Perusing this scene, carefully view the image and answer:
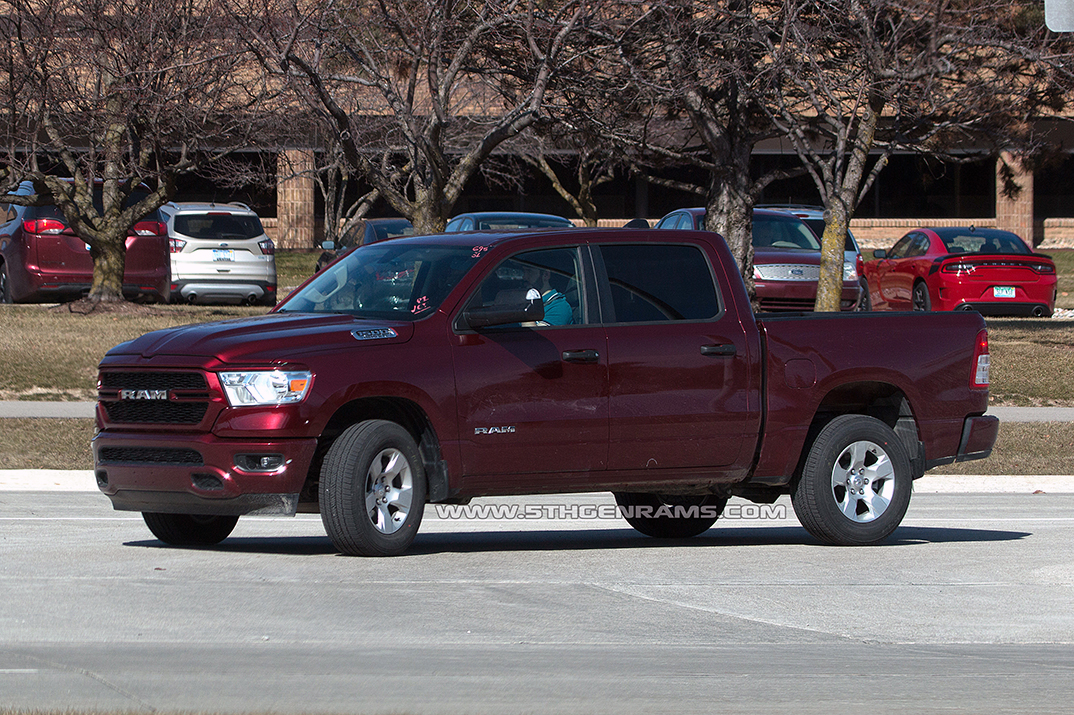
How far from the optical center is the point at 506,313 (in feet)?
27.5

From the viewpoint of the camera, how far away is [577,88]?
20.0 m

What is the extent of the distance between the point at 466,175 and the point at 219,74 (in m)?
3.56

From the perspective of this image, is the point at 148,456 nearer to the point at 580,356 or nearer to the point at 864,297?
the point at 580,356

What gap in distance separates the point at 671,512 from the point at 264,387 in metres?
3.39

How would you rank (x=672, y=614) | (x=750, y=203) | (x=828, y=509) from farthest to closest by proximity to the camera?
1. (x=750, y=203)
2. (x=828, y=509)
3. (x=672, y=614)

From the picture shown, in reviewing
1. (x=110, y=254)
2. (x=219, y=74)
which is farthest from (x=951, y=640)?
(x=110, y=254)

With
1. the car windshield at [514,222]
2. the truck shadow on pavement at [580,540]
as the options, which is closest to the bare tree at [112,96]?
the car windshield at [514,222]

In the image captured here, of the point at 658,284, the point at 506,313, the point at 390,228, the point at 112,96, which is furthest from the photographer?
the point at 390,228

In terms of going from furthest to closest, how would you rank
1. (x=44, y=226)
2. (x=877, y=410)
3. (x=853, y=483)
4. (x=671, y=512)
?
(x=44, y=226) < (x=671, y=512) < (x=877, y=410) < (x=853, y=483)

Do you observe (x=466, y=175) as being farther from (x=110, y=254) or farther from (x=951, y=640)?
(x=951, y=640)

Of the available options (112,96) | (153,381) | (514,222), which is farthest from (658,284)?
(112,96)

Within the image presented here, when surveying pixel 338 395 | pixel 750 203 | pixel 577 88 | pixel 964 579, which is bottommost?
pixel 964 579

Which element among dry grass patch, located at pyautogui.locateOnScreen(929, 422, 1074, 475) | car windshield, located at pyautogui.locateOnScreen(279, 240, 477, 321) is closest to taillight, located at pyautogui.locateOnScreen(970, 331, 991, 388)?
car windshield, located at pyautogui.locateOnScreen(279, 240, 477, 321)

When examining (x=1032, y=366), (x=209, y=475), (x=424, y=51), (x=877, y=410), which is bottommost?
(x=1032, y=366)
